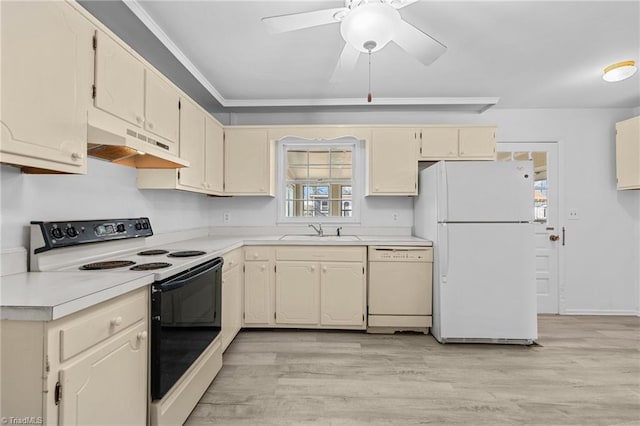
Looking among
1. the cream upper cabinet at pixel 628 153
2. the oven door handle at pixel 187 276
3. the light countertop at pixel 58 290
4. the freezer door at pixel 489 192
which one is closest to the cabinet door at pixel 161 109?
the oven door handle at pixel 187 276

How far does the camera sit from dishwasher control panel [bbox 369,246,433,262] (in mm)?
3057

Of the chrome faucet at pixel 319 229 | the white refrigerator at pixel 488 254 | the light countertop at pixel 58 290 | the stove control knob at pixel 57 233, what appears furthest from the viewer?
the chrome faucet at pixel 319 229

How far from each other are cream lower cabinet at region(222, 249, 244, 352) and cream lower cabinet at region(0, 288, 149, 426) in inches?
44.3

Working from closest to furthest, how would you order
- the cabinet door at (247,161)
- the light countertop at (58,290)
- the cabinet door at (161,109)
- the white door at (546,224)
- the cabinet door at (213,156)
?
the light countertop at (58,290), the cabinet door at (161,109), the cabinet door at (213,156), the cabinet door at (247,161), the white door at (546,224)

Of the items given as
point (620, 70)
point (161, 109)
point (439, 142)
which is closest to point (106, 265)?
point (161, 109)

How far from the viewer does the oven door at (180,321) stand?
149 cm

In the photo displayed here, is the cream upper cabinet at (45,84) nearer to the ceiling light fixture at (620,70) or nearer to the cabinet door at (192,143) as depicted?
the cabinet door at (192,143)

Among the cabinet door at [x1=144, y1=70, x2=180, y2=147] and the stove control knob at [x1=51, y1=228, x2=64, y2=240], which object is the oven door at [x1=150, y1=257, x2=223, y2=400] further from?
the cabinet door at [x1=144, y1=70, x2=180, y2=147]

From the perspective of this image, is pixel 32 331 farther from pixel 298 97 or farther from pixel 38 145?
pixel 298 97

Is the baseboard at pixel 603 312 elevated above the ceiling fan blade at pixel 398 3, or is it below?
below

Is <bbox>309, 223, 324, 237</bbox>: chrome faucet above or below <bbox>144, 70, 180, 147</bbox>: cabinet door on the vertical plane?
below

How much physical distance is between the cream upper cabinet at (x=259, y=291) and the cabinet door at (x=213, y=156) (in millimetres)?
819

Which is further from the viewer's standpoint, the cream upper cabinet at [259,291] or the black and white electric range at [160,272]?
the cream upper cabinet at [259,291]

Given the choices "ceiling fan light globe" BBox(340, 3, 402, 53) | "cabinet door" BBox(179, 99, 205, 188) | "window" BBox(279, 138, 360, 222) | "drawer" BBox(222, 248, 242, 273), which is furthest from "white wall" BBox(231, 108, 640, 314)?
"ceiling fan light globe" BBox(340, 3, 402, 53)
